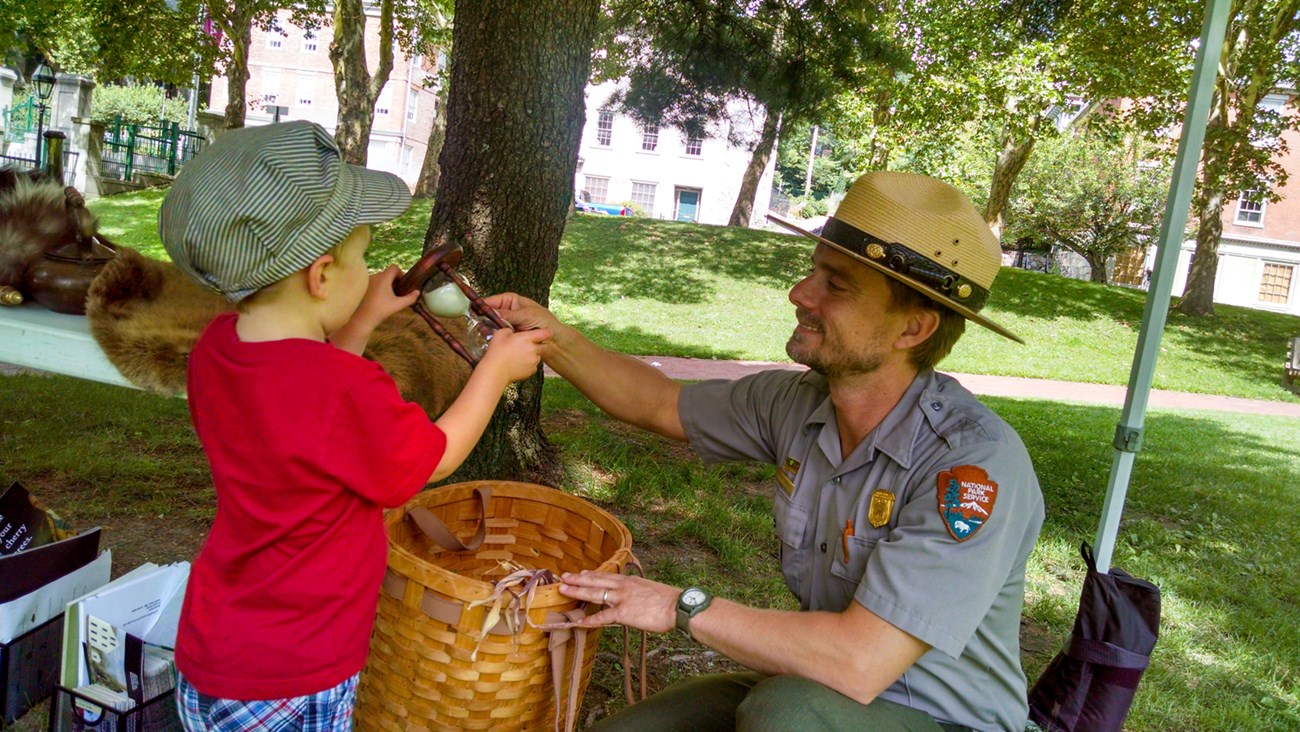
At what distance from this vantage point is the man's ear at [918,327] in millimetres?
1993

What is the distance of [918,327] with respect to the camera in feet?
6.57

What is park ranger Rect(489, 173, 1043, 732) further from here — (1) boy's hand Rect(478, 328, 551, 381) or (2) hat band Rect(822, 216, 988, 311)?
(1) boy's hand Rect(478, 328, 551, 381)

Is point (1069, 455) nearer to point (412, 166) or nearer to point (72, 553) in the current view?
point (72, 553)

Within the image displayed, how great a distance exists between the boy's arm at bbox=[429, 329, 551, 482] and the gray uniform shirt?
0.69 m

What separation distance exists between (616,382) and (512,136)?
1619 mm

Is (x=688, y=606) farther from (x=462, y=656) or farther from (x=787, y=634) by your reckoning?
(x=462, y=656)

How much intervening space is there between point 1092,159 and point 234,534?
29.7 meters

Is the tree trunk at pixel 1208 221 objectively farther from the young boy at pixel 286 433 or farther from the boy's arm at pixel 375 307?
the young boy at pixel 286 433

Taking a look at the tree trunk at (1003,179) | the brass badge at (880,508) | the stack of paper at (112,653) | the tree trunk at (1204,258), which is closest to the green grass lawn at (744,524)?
the stack of paper at (112,653)

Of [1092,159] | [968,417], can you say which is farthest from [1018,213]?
[968,417]

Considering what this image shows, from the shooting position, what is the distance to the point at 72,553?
247 centimetres

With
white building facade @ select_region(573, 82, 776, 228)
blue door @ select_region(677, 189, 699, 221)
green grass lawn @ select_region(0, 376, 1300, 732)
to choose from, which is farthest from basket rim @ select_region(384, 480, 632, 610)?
blue door @ select_region(677, 189, 699, 221)

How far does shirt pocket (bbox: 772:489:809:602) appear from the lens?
6.82ft

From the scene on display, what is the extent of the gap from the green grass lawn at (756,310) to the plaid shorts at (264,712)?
855 centimetres
